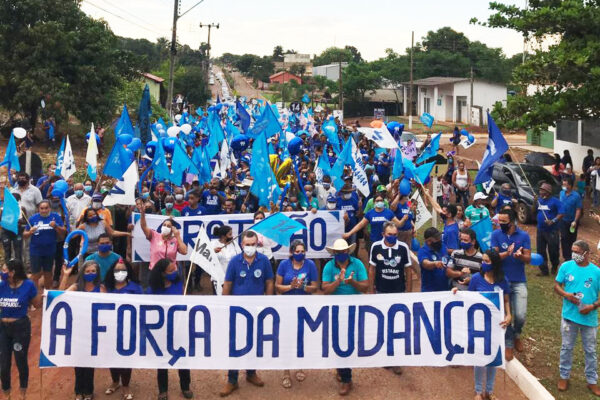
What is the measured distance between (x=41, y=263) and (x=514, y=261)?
6.54m

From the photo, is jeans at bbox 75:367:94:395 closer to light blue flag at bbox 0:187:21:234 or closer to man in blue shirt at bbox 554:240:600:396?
light blue flag at bbox 0:187:21:234

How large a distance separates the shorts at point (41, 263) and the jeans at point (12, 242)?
0.74m

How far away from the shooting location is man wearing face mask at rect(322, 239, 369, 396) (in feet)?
22.3

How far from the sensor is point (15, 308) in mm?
6375

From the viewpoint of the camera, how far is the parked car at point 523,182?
630 inches

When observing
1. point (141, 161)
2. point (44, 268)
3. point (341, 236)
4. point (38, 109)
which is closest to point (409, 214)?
point (341, 236)

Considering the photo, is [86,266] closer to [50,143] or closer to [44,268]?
[44,268]

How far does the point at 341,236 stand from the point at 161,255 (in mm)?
3079

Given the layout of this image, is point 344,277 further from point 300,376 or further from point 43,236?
point 43,236

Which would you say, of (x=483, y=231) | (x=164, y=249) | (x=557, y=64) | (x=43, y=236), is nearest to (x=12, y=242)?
(x=43, y=236)

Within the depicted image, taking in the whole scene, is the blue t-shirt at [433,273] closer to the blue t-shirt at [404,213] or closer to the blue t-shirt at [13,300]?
the blue t-shirt at [404,213]

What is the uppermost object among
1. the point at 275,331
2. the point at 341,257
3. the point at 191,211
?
the point at 191,211

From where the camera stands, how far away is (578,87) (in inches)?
631

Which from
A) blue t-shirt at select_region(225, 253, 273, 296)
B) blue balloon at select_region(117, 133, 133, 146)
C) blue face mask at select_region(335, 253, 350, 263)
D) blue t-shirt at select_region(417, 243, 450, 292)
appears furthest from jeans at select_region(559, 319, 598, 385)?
blue balloon at select_region(117, 133, 133, 146)
